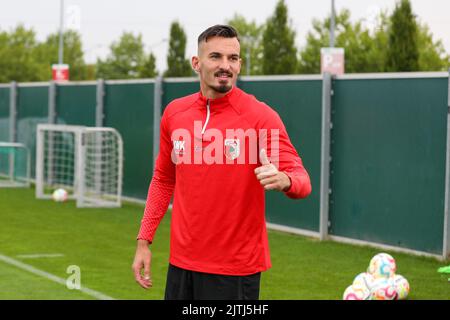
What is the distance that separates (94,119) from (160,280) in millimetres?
11627

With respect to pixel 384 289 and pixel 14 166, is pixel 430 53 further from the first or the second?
pixel 384 289

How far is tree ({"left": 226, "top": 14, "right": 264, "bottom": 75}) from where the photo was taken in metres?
88.1

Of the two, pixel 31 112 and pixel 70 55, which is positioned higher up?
pixel 70 55

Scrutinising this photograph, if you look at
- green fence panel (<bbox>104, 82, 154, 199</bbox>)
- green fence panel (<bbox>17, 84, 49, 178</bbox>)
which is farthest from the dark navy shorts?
green fence panel (<bbox>17, 84, 49, 178</bbox>)

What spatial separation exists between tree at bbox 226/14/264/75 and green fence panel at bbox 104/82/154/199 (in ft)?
207

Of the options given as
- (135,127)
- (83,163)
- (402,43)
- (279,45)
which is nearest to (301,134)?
(83,163)

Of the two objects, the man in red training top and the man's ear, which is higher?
the man's ear

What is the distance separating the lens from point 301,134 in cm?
1559

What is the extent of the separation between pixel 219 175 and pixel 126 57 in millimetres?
87362

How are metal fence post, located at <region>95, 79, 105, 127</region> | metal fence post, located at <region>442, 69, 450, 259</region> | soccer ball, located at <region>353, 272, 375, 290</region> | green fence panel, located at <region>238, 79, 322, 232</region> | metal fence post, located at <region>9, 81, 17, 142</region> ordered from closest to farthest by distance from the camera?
soccer ball, located at <region>353, 272, 375, 290</region>, metal fence post, located at <region>442, 69, 450, 259</region>, green fence panel, located at <region>238, 79, 322, 232</region>, metal fence post, located at <region>95, 79, 105, 127</region>, metal fence post, located at <region>9, 81, 17, 142</region>

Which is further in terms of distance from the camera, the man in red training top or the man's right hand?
the man's right hand

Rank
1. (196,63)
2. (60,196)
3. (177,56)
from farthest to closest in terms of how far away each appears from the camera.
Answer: (177,56)
(60,196)
(196,63)

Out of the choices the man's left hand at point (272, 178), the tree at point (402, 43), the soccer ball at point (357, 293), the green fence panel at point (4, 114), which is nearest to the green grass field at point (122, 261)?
the soccer ball at point (357, 293)

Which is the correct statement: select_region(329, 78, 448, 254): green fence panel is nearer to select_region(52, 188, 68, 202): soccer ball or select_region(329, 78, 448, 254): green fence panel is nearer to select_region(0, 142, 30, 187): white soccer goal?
select_region(52, 188, 68, 202): soccer ball
